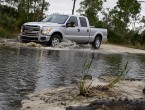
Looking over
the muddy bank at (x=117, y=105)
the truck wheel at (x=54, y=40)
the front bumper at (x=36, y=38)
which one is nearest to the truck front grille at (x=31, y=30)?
the front bumper at (x=36, y=38)

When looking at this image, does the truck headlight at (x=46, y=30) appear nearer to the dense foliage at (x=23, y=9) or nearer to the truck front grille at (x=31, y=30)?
the truck front grille at (x=31, y=30)

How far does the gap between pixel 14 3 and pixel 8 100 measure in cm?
3294

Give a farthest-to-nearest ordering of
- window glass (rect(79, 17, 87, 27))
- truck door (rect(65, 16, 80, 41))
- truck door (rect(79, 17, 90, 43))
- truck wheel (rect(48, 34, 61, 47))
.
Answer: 1. window glass (rect(79, 17, 87, 27))
2. truck door (rect(79, 17, 90, 43))
3. truck door (rect(65, 16, 80, 41))
4. truck wheel (rect(48, 34, 61, 47))

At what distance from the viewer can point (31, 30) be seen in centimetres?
2311

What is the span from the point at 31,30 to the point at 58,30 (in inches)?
53.5

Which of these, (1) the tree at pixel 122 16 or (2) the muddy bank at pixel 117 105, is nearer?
(2) the muddy bank at pixel 117 105

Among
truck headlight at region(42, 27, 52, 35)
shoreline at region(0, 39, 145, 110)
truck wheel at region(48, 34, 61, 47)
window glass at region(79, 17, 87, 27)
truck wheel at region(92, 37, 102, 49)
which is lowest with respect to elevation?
truck wheel at region(92, 37, 102, 49)

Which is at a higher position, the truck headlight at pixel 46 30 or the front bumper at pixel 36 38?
the truck headlight at pixel 46 30

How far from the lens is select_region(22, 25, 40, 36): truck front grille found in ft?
75.0

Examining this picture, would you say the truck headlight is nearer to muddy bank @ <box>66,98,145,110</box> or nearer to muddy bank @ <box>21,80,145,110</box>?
muddy bank @ <box>21,80,145,110</box>

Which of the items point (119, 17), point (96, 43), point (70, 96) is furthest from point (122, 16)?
point (70, 96)

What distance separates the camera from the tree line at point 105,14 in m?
39.2

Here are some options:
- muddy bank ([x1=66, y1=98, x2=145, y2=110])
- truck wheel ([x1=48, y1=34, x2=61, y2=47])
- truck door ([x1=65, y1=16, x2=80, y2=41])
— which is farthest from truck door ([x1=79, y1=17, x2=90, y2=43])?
muddy bank ([x1=66, y1=98, x2=145, y2=110])

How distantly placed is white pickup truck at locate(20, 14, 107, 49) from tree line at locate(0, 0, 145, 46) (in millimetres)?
11462
